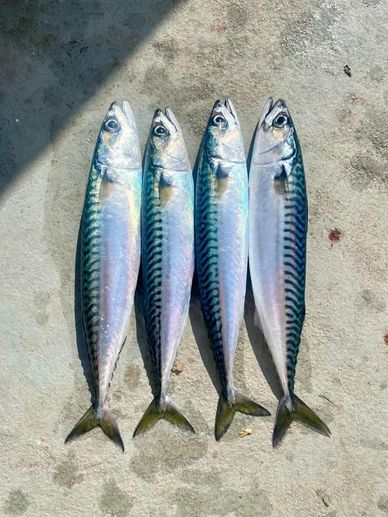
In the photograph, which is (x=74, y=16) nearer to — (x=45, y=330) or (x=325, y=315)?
(x=45, y=330)

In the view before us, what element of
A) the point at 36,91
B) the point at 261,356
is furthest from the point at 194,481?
the point at 36,91

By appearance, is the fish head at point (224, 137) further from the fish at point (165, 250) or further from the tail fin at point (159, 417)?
the tail fin at point (159, 417)

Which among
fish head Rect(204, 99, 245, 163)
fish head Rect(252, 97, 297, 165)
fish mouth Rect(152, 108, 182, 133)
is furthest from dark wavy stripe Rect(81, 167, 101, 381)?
fish head Rect(252, 97, 297, 165)

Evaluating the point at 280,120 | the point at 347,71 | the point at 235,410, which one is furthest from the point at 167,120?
the point at 235,410

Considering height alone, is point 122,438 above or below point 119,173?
below

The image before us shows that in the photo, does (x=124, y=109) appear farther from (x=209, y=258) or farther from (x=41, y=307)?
→ (x=41, y=307)

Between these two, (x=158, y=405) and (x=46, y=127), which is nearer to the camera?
(x=158, y=405)

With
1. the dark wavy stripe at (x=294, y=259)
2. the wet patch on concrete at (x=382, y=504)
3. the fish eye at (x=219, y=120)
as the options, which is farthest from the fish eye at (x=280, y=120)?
the wet patch on concrete at (x=382, y=504)
